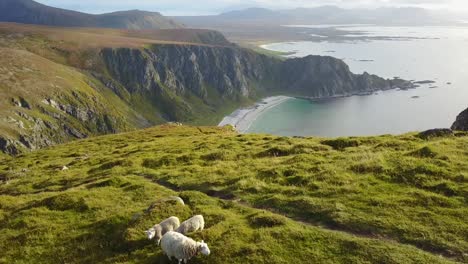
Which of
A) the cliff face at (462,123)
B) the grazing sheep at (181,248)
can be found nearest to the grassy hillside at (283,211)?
the grazing sheep at (181,248)

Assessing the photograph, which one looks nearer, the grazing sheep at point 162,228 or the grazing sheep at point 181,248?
the grazing sheep at point 181,248

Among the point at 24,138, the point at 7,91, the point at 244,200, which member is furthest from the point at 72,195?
the point at 7,91

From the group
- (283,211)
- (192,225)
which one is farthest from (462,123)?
(192,225)

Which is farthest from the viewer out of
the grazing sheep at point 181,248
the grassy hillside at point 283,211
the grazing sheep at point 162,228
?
the grazing sheep at point 162,228

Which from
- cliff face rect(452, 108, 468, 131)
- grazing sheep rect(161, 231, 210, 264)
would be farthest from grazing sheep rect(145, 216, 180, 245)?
cliff face rect(452, 108, 468, 131)

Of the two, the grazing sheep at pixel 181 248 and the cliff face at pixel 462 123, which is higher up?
the cliff face at pixel 462 123

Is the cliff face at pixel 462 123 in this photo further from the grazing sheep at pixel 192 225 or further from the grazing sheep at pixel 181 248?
the grazing sheep at pixel 181 248
